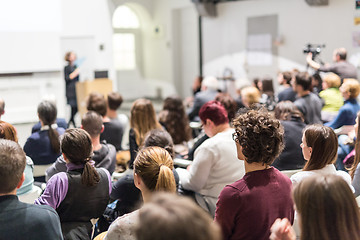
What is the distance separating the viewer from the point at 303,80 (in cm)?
504

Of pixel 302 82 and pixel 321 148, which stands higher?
pixel 302 82

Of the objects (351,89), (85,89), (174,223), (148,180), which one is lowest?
(85,89)

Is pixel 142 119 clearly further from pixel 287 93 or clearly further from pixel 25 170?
pixel 287 93

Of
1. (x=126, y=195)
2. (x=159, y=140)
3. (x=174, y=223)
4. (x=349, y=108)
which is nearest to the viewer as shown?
(x=174, y=223)

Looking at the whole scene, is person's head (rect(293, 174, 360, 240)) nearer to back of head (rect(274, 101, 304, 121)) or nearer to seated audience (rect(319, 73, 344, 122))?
back of head (rect(274, 101, 304, 121))

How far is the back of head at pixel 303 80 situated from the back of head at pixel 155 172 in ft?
11.1

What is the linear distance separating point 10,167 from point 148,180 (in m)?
0.63

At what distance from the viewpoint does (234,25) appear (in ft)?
33.8

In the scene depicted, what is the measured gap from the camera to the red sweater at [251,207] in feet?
6.01

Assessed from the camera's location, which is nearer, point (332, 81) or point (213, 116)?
point (213, 116)

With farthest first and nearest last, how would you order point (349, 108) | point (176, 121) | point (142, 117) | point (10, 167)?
point (176, 121) → point (349, 108) → point (142, 117) → point (10, 167)

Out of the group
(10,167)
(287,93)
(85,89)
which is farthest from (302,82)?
(85,89)

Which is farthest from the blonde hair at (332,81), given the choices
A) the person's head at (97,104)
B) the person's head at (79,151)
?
the person's head at (79,151)

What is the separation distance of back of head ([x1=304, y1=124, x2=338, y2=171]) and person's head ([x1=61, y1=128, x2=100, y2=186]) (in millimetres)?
1315
